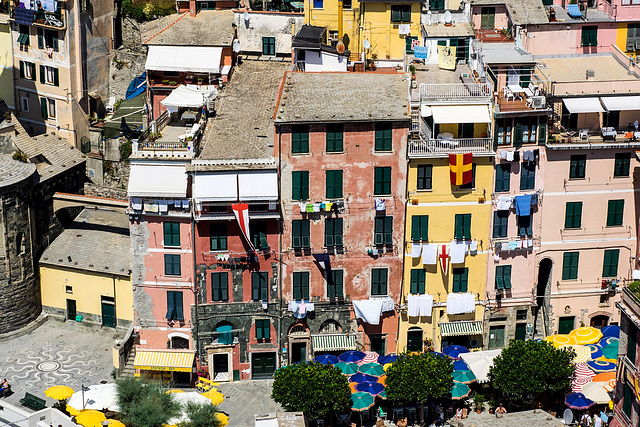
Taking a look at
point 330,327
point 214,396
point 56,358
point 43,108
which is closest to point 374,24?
point 330,327

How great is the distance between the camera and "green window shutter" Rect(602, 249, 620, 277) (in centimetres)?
9062

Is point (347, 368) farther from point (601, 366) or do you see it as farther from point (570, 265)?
point (570, 265)

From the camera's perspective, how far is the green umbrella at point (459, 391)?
8450 cm

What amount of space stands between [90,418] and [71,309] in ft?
55.8

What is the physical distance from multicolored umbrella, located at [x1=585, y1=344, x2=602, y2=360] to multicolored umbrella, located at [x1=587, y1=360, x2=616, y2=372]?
1.70 feet

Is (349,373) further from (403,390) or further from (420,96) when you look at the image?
(420,96)

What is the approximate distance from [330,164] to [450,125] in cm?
913

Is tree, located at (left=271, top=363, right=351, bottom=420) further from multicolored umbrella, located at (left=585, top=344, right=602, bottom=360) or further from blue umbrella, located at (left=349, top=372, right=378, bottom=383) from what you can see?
multicolored umbrella, located at (left=585, top=344, right=602, bottom=360)

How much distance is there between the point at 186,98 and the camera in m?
95.9

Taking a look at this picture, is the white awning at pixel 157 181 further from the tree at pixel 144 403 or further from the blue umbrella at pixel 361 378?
the blue umbrella at pixel 361 378

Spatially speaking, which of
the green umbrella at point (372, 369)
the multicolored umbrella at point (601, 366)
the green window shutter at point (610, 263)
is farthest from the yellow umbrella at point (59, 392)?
the green window shutter at point (610, 263)

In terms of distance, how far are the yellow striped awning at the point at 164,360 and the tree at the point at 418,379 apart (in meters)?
15.1

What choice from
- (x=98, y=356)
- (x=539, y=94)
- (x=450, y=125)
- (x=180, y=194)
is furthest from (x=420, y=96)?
(x=98, y=356)

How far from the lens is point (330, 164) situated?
86.1 metres
